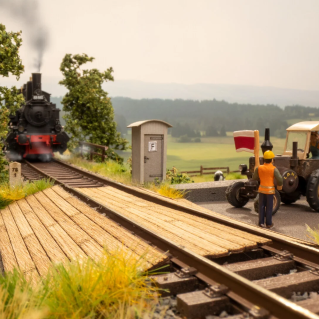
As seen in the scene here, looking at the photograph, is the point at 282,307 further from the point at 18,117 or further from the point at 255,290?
the point at 18,117

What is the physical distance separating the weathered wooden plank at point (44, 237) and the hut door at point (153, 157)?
4515mm

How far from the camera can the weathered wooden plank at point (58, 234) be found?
18.1 ft

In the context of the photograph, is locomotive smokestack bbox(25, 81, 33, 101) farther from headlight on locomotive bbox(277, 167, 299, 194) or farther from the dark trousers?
the dark trousers

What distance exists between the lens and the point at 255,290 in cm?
373

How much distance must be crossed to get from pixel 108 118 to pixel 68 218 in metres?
16.3

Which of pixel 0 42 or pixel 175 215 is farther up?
pixel 0 42

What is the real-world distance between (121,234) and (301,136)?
6456 mm

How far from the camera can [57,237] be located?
6.45 meters

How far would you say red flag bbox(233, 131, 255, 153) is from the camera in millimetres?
9117


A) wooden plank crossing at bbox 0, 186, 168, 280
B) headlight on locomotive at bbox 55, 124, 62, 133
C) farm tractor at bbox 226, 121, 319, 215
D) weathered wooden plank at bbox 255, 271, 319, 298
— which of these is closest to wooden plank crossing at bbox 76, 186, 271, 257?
wooden plank crossing at bbox 0, 186, 168, 280

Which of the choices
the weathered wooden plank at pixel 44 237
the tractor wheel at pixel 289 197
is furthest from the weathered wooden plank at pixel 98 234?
the tractor wheel at pixel 289 197

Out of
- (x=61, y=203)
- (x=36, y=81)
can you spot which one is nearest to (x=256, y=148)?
(x=61, y=203)

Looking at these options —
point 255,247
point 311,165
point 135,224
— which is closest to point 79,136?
point 311,165

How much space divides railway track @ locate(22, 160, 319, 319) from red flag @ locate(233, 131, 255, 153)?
3027 millimetres
